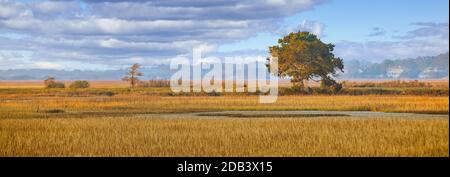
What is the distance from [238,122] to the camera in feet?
109

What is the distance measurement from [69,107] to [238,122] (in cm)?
2031

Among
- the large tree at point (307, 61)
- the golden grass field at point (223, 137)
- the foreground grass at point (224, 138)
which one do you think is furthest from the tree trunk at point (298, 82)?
the foreground grass at point (224, 138)

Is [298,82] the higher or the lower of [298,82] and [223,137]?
the higher

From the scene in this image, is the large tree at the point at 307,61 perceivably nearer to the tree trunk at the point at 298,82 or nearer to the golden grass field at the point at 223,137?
the tree trunk at the point at 298,82

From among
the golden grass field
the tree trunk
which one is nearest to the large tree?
the tree trunk

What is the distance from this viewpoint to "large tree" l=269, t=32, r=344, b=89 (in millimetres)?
86312

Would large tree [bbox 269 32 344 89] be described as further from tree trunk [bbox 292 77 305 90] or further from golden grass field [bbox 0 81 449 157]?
golden grass field [bbox 0 81 449 157]

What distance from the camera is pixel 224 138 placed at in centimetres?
2553

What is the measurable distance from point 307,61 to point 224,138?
6325cm

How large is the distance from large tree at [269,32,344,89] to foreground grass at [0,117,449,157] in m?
52.2

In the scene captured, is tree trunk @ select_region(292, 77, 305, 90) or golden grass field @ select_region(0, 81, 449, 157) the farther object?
tree trunk @ select_region(292, 77, 305, 90)

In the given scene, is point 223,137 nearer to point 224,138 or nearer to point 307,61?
point 224,138

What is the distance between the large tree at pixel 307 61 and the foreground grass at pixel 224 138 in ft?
171

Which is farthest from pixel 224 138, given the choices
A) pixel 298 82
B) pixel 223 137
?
pixel 298 82
